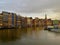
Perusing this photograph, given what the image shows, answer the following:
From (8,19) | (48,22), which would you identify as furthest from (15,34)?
(48,22)

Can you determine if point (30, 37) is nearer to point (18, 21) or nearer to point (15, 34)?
point (15, 34)

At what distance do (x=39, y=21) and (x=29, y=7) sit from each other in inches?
16.4

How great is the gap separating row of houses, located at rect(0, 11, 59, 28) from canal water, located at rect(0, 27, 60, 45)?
0.12 m

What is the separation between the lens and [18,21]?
104 inches

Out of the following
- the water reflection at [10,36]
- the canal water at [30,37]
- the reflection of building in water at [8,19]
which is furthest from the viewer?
the water reflection at [10,36]

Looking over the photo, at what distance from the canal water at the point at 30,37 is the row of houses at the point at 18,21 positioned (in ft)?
0.41

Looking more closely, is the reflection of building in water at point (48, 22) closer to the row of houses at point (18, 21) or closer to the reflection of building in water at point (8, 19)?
the row of houses at point (18, 21)

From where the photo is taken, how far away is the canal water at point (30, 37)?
2648mm

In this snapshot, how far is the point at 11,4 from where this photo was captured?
257 cm

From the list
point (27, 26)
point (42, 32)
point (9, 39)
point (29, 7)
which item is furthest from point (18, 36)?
point (29, 7)

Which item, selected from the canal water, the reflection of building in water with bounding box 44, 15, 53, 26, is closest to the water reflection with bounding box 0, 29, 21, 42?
the canal water

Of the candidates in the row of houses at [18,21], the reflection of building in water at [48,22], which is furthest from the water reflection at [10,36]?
the reflection of building in water at [48,22]

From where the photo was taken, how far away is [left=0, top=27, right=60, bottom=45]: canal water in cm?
265

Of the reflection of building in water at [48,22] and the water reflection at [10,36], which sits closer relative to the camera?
the reflection of building in water at [48,22]
